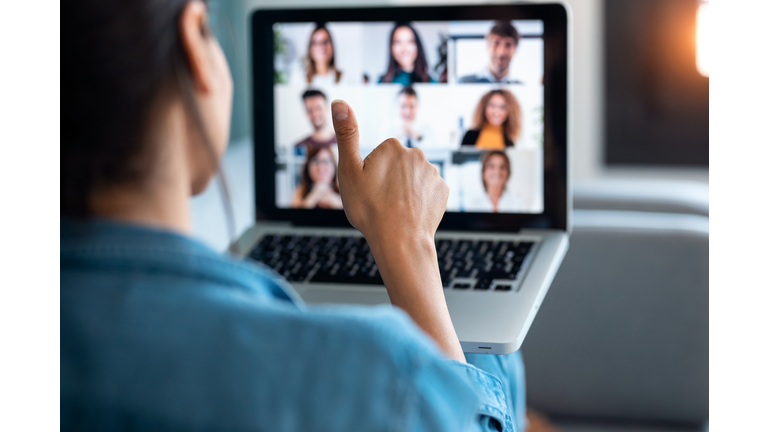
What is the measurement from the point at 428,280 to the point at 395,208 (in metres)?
0.06

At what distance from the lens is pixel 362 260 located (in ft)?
2.43

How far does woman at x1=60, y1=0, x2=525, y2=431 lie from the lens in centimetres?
29

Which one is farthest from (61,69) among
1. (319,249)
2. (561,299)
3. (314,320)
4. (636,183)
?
(636,183)

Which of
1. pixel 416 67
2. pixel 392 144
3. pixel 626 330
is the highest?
pixel 416 67

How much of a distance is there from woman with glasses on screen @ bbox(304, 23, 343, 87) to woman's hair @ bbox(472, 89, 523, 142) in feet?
0.54

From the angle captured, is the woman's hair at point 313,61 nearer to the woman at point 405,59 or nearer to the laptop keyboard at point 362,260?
the woman at point 405,59

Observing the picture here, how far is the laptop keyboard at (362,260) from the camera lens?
2.22ft

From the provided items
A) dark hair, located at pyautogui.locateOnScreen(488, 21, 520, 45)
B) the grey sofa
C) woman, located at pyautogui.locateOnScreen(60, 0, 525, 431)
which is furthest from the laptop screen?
woman, located at pyautogui.locateOnScreen(60, 0, 525, 431)

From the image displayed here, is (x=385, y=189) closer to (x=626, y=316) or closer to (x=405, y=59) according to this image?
(x=405, y=59)

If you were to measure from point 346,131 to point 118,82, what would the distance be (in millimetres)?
172

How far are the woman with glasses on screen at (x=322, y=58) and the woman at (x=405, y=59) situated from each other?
6 cm

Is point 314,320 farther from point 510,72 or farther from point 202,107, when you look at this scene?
point 510,72

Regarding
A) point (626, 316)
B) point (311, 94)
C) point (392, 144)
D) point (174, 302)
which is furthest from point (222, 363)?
point (626, 316)

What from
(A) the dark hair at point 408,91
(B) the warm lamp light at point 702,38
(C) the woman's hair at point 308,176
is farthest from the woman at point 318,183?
(B) the warm lamp light at point 702,38
